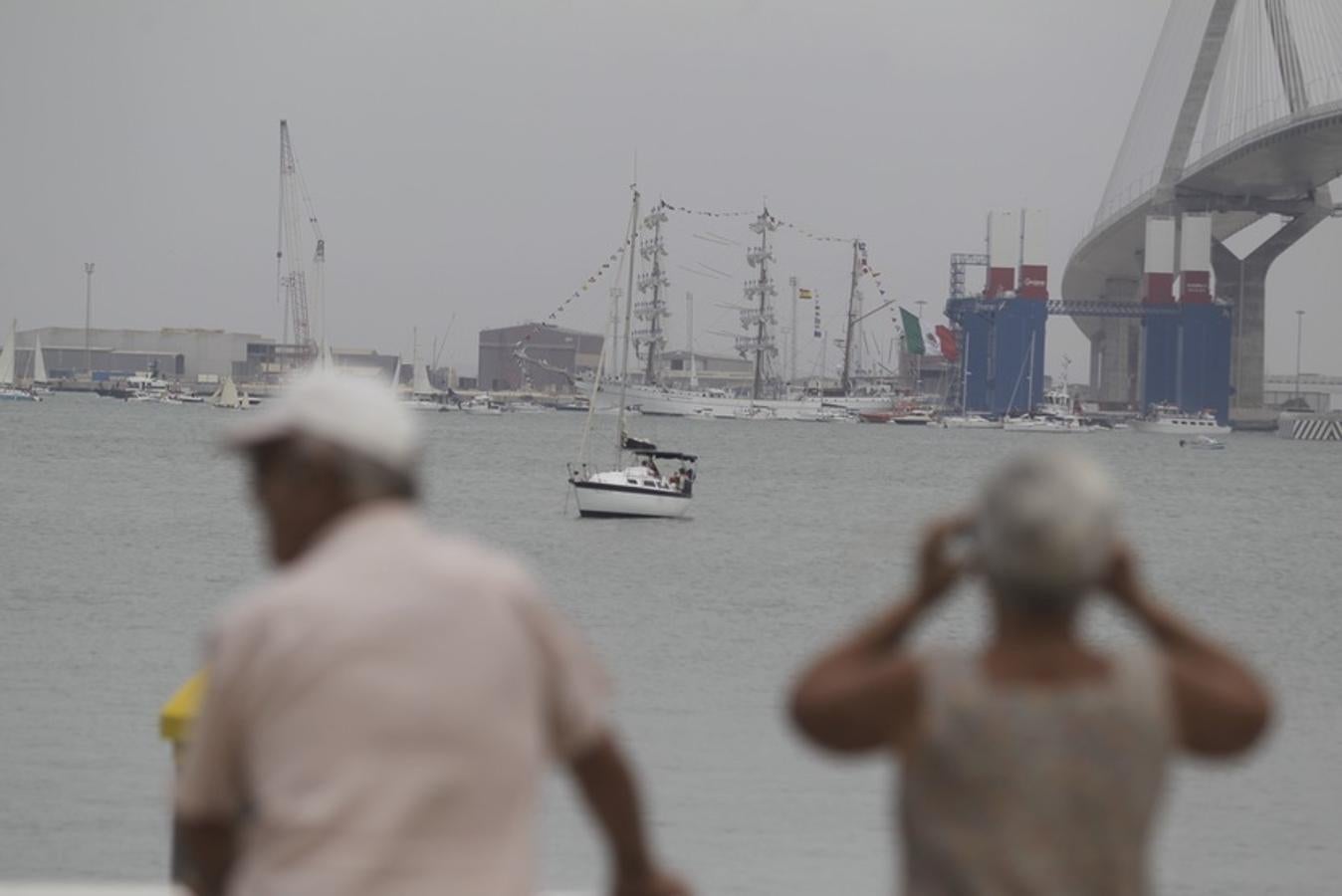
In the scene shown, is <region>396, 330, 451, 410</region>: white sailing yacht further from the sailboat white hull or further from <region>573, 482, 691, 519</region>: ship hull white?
<region>573, 482, 691, 519</region>: ship hull white

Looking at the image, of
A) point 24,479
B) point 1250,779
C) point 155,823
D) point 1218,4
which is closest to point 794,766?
point 1250,779

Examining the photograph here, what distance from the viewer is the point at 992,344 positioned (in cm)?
12162

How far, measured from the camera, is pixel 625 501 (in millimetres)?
39562

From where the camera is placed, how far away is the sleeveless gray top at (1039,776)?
2.18 m

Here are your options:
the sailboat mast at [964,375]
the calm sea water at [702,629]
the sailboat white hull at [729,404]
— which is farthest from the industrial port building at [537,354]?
the calm sea water at [702,629]

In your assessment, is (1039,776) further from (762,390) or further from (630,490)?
(762,390)

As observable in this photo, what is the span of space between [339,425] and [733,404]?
128 metres

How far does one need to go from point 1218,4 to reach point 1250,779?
77723 millimetres

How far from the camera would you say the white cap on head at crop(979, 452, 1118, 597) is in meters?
2.17

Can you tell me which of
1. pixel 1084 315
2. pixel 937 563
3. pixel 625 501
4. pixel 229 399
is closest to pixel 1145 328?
pixel 1084 315

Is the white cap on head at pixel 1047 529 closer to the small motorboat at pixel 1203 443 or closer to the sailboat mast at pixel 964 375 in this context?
the small motorboat at pixel 1203 443

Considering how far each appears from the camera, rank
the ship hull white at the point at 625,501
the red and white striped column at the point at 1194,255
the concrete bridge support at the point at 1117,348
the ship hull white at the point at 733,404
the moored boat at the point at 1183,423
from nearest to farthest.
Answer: the ship hull white at the point at 625,501, the red and white striped column at the point at 1194,255, the moored boat at the point at 1183,423, the concrete bridge support at the point at 1117,348, the ship hull white at the point at 733,404

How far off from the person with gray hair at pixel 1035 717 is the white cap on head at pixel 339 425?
1.45 feet

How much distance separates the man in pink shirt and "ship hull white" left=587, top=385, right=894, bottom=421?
119586 mm
